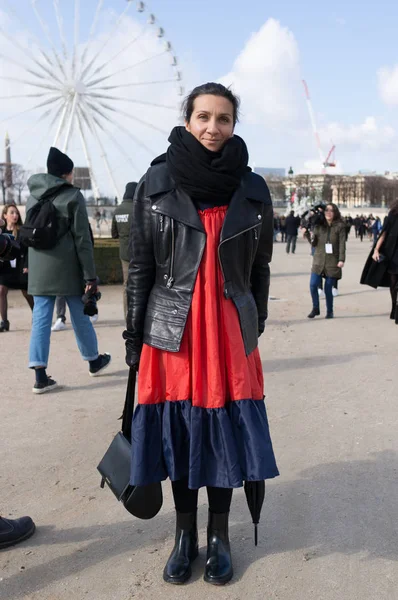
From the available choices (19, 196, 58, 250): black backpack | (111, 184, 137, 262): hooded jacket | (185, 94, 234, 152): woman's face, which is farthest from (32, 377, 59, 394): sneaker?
(185, 94, 234, 152): woman's face

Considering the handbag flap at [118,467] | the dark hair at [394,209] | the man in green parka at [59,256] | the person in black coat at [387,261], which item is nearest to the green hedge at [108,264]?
the person in black coat at [387,261]

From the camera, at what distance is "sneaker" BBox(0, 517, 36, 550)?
2898mm

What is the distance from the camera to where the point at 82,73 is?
39.3 meters

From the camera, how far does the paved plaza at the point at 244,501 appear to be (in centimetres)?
263

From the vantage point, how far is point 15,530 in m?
2.95

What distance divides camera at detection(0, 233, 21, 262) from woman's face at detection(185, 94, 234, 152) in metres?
0.91

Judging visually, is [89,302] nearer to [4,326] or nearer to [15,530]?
[15,530]

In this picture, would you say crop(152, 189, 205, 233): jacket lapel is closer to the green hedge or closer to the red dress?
the red dress

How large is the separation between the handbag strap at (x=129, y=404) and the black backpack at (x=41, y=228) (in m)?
2.76

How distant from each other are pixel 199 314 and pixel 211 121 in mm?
763

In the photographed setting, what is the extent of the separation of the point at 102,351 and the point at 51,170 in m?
2.26

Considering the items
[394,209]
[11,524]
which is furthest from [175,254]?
[394,209]

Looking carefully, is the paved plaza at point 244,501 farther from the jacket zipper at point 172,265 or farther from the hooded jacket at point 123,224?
the hooded jacket at point 123,224

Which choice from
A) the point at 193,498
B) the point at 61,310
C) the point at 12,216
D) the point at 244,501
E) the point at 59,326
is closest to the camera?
the point at 193,498
